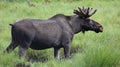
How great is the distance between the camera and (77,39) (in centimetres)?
1046

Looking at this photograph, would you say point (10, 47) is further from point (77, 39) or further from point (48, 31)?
point (77, 39)

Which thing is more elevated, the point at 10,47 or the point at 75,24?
the point at 75,24

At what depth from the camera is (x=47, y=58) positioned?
9133mm

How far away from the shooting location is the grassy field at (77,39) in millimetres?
7401

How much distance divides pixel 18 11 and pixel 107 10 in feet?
10.1

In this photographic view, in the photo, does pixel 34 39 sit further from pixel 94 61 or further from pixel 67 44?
pixel 94 61

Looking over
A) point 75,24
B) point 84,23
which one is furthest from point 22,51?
point 84,23

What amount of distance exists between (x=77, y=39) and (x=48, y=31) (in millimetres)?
1948

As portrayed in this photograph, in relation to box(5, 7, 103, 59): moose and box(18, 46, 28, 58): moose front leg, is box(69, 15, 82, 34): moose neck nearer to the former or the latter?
box(5, 7, 103, 59): moose

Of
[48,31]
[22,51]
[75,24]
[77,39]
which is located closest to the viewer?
[22,51]

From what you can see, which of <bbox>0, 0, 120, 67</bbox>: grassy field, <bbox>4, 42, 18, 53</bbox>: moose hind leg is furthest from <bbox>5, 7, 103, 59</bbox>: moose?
<bbox>0, 0, 120, 67</bbox>: grassy field

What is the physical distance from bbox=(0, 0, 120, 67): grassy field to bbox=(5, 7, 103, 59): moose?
275 millimetres

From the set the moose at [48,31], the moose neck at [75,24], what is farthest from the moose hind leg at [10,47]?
the moose neck at [75,24]

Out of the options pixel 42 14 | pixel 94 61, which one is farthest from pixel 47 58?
pixel 42 14
